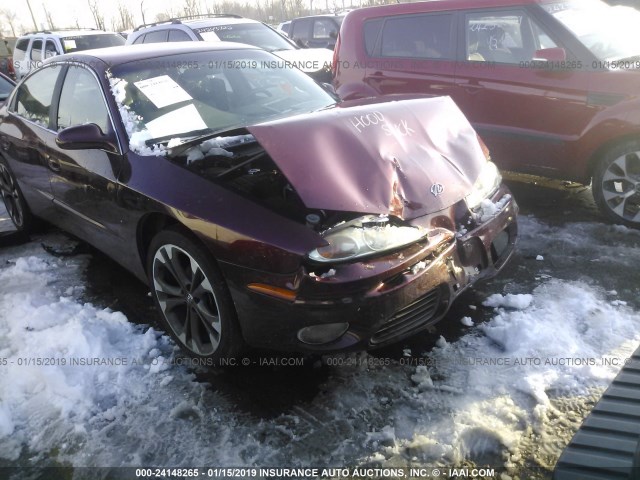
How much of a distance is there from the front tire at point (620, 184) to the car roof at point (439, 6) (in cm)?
153

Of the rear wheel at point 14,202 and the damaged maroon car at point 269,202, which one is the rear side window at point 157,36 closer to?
the rear wheel at point 14,202

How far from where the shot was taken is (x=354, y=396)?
99.0 inches

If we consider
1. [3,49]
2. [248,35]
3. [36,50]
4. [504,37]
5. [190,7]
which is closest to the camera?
[504,37]

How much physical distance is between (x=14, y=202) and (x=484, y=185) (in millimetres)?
4160

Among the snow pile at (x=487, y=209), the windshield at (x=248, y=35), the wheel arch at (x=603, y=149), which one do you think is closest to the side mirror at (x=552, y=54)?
the wheel arch at (x=603, y=149)

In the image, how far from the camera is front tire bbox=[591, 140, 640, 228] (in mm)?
3969

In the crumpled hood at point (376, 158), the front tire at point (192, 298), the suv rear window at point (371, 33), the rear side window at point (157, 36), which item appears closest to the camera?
the crumpled hood at point (376, 158)

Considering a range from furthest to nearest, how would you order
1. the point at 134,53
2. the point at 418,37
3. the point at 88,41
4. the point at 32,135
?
the point at 88,41 → the point at 418,37 → the point at 32,135 → the point at 134,53

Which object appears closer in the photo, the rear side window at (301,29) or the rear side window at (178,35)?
the rear side window at (178,35)

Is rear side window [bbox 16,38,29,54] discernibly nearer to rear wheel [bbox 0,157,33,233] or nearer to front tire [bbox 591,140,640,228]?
rear wheel [bbox 0,157,33,233]

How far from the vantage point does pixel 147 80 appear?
3.33 m

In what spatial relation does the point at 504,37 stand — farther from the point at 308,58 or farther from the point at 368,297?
the point at 308,58

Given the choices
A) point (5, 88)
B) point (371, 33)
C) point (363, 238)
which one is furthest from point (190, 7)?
point (363, 238)

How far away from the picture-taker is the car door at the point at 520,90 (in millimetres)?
4227
